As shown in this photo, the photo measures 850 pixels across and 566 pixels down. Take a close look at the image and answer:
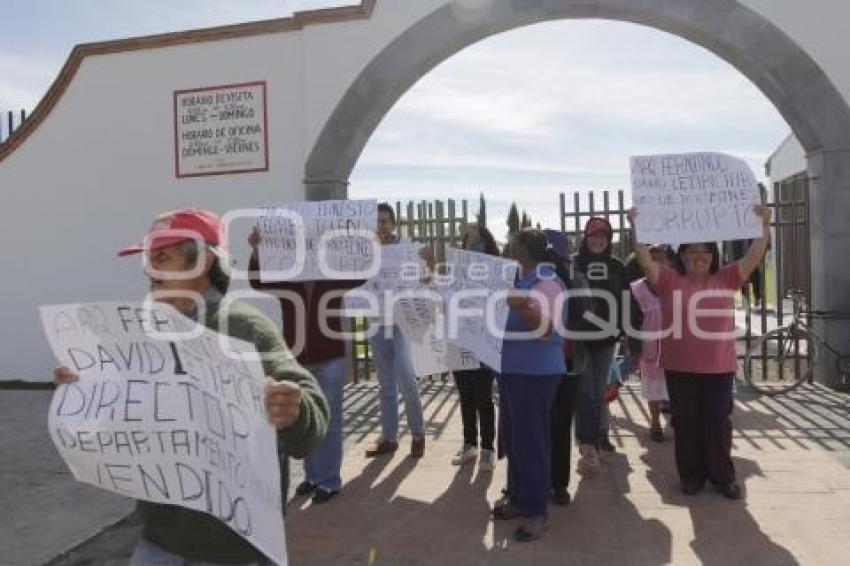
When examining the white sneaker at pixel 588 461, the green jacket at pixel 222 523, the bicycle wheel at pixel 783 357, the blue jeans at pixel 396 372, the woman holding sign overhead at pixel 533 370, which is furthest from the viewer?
the bicycle wheel at pixel 783 357

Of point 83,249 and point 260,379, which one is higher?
point 83,249

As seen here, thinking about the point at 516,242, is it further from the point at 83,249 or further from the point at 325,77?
the point at 83,249

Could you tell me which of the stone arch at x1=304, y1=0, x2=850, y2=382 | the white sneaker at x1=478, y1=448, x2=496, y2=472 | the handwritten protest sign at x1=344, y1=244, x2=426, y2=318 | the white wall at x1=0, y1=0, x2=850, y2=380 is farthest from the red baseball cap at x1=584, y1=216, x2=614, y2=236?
the white wall at x1=0, y1=0, x2=850, y2=380

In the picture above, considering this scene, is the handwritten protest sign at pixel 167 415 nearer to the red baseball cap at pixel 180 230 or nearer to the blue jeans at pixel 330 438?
the red baseball cap at pixel 180 230

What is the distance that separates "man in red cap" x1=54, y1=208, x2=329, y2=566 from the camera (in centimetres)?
212

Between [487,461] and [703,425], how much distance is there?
1.54 m

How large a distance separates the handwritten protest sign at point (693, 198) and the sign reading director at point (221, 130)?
5299mm

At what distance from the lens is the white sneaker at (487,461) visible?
5.69 m

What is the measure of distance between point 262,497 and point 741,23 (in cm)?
787

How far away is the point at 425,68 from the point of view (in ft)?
29.3

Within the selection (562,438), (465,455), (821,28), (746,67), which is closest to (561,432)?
(562,438)

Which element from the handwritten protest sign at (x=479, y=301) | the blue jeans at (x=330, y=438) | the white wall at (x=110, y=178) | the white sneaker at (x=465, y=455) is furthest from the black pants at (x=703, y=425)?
the white wall at (x=110, y=178)

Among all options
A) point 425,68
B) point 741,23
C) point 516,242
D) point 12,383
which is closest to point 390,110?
point 425,68

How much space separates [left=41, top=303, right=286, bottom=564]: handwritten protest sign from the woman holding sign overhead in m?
2.39
